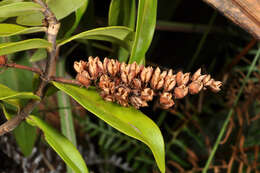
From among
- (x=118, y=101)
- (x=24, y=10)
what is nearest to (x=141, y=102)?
(x=118, y=101)

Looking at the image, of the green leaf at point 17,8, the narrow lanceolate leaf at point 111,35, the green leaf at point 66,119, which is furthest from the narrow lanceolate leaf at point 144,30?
the green leaf at point 66,119

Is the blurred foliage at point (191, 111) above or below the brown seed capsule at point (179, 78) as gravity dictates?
below

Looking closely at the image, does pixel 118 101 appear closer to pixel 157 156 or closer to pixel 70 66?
pixel 157 156

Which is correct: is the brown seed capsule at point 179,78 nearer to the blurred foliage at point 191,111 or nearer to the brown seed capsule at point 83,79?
the brown seed capsule at point 83,79

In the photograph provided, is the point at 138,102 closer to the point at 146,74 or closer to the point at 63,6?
the point at 146,74

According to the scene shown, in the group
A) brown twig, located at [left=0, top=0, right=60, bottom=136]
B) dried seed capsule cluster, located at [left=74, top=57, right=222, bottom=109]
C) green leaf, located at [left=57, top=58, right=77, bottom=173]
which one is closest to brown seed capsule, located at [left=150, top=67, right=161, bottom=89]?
dried seed capsule cluster, located at [left=74, top=57, right=222, bottom=109]

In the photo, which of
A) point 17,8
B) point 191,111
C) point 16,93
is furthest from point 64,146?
point 191,111
